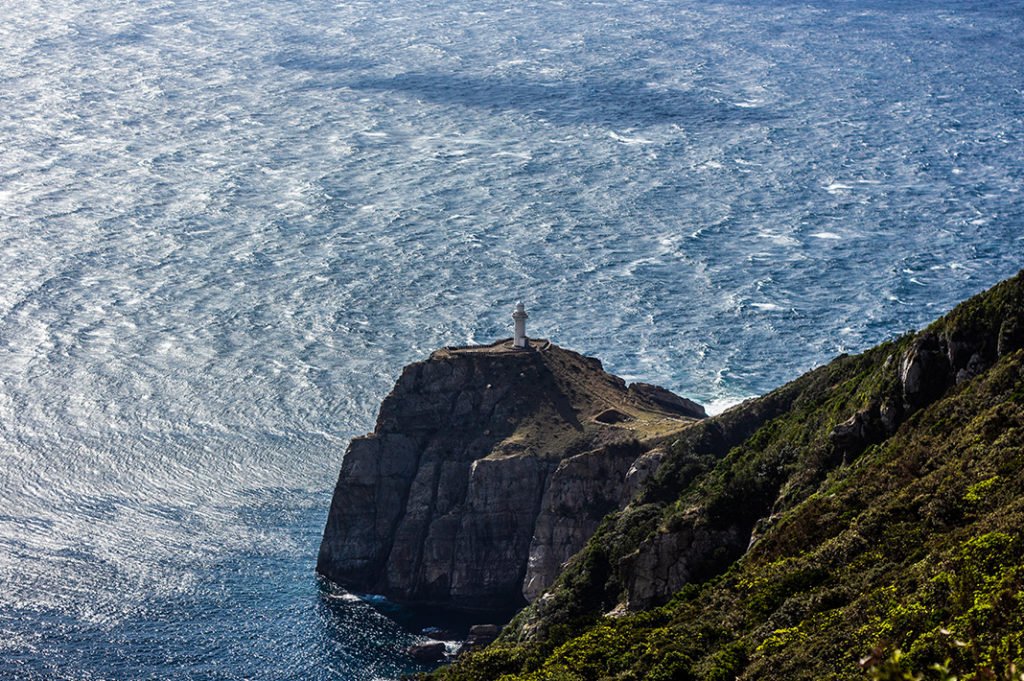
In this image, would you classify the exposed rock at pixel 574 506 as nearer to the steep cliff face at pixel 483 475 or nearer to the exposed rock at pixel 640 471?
the steep cliff face at pixel 483 475

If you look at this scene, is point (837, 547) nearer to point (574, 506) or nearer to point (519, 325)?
point (574, 506)

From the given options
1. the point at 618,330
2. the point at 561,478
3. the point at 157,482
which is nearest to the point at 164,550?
the point at 157,482

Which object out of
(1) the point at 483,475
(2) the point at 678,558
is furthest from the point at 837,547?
(1) the point at 483,475

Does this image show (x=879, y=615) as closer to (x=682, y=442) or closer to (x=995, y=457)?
(x=995, y=457)

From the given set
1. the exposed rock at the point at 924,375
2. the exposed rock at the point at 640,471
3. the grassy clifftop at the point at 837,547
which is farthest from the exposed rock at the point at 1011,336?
the exposed rock at the point at 640,471

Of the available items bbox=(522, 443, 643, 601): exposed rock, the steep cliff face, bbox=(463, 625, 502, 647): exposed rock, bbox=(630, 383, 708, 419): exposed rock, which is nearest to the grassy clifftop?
bbox=(463, 625, 502, 647): exposed rock

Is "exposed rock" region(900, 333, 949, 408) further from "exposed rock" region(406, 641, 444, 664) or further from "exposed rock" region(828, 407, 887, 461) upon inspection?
"exposed rock" region(406, 641, 444, 664)
